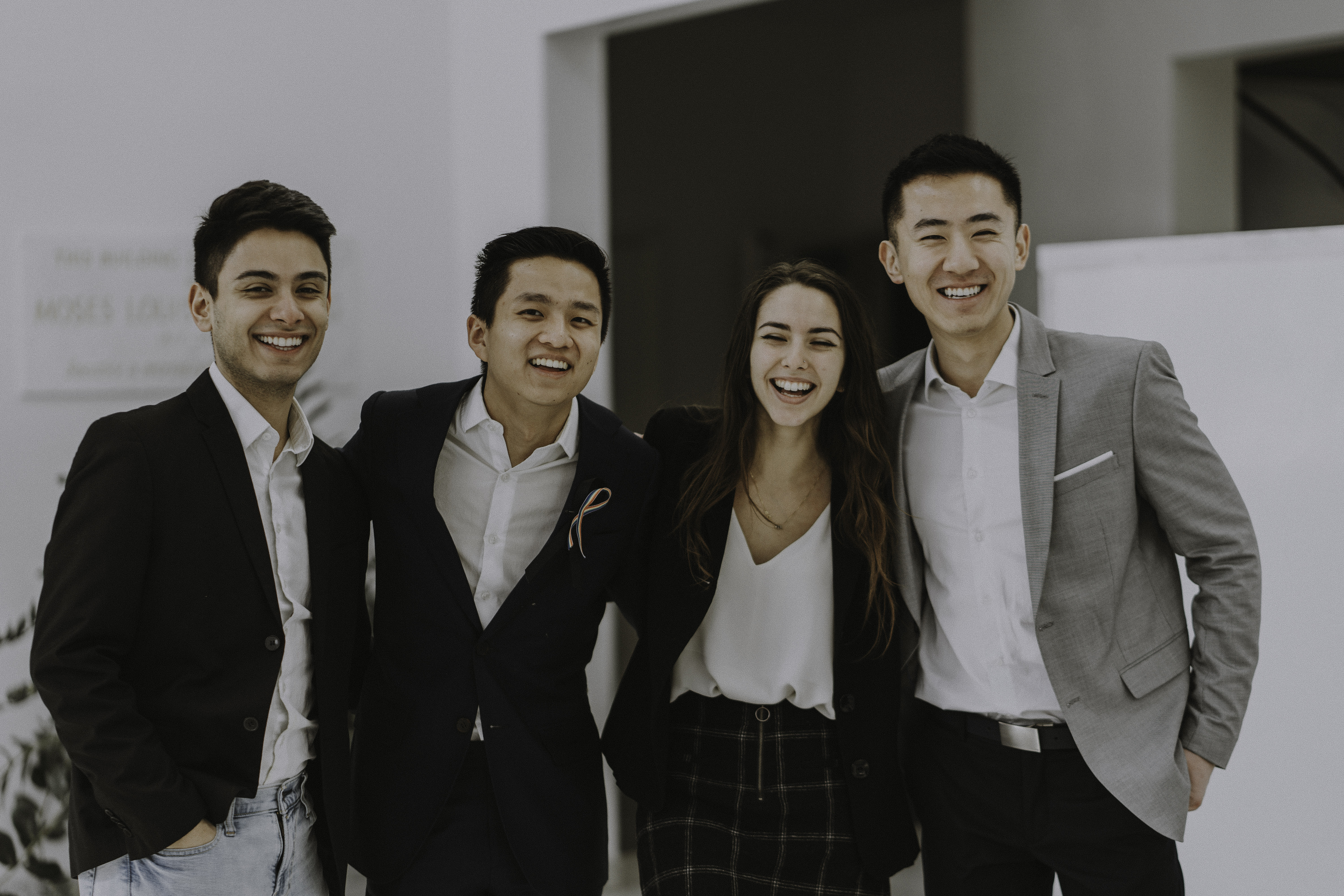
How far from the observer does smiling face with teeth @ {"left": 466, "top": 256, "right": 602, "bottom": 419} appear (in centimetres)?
206

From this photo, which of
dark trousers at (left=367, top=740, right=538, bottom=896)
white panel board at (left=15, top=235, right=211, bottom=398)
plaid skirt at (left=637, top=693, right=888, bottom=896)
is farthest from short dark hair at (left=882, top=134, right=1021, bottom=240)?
white panel board at (left=15, top=235, right=211, bottom=398)

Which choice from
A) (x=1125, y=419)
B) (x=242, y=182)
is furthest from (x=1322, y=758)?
(x=242, y=182)

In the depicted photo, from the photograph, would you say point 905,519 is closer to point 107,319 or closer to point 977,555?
point 977,555

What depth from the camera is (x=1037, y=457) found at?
1908mm

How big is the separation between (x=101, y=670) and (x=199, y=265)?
660mm

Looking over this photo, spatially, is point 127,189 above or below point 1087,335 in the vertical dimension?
above

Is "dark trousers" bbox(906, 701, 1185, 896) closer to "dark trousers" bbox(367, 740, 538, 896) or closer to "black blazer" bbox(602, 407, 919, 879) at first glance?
"black blazer" bbox(602, 407, 919, 879)

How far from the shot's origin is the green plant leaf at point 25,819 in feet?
9.52

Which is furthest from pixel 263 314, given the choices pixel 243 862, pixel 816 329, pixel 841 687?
pixel 841 687

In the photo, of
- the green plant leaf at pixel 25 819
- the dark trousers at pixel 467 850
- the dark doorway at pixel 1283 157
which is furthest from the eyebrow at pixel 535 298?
the dark doorway at pixel 1283 157

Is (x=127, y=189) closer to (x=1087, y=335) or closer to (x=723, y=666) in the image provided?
(x=723, y=666)

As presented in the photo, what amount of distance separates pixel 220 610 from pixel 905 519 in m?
1.14

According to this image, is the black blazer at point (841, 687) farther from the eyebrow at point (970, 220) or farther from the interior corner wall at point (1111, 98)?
the interior corner wall at point (1111, 98)

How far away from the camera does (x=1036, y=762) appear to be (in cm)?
194
